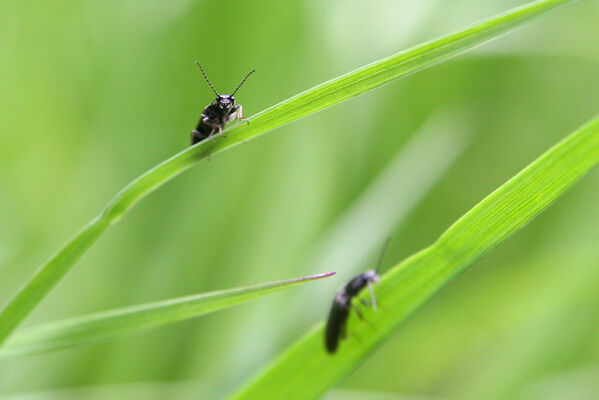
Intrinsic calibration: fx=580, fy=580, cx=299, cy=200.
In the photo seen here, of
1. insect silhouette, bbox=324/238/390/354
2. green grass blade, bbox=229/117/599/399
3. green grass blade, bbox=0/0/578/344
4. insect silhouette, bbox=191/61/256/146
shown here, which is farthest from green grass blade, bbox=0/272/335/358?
insect silhouette, bbox=191/61/256/146

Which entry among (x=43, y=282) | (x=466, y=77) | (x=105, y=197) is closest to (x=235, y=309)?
(x=105, y=197)

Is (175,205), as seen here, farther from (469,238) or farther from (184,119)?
(469,238)

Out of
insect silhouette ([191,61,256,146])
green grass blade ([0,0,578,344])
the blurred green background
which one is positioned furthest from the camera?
the blurred green background

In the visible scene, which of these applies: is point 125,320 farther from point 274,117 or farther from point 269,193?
point 269,193

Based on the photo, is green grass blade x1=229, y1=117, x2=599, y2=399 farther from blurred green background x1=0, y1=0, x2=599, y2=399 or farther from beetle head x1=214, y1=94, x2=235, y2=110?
beetle head x1=214, y1=94, x2=235, y2=110

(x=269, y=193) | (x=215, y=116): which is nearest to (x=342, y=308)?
(x=215, y=116)

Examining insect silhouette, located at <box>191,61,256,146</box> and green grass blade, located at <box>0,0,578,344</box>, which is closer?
green grass blade, located at <box>0,0,578,344</box>
